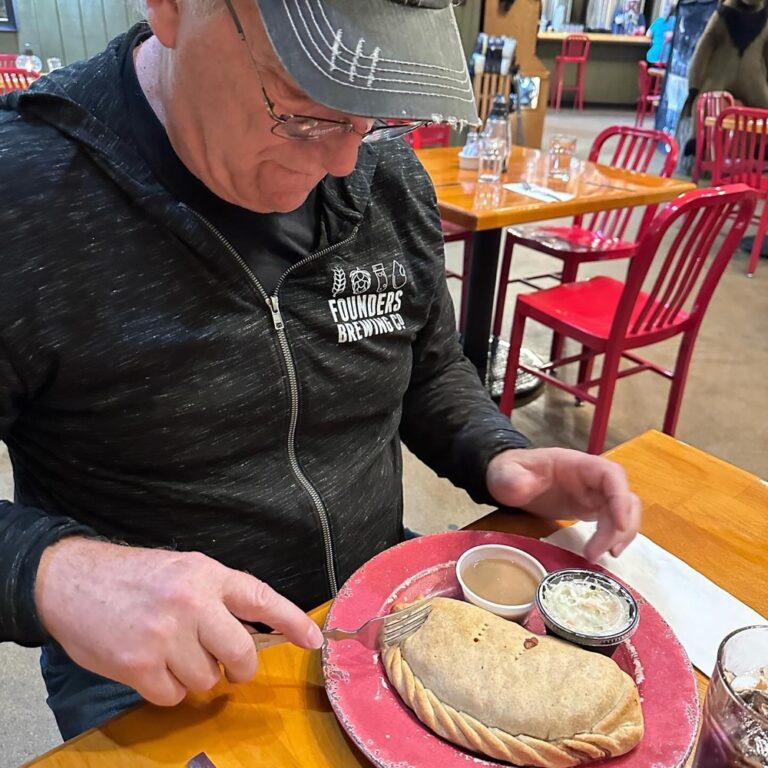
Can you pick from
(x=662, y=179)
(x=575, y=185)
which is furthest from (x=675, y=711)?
(x=662, y=179)

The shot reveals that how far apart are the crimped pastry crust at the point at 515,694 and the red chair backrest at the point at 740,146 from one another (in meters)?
4.76

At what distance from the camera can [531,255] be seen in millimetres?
5172

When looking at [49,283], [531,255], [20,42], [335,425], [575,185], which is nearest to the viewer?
[49,283]

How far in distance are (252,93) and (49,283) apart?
1.03ft

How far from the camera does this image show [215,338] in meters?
0.89

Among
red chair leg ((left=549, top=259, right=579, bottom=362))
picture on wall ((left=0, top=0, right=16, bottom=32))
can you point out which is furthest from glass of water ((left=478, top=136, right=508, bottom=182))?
picture on wall ((left=0, top=0, right=16, bottom=32))

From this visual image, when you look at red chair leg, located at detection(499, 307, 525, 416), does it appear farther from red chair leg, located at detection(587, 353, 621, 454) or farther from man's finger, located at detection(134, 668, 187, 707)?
man's finger, located at detection(134, 668, 187, 707)

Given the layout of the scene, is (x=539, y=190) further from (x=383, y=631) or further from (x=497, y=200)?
(x=383, y=631)

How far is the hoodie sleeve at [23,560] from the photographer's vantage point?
27.2 inches

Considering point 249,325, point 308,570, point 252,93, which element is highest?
point 252,93

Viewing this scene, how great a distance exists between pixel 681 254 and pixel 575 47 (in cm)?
1046

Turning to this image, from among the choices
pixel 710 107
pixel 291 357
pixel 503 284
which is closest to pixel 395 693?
pixel 291 357

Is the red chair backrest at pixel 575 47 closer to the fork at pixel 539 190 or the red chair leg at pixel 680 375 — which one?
the fork at pixel 539 190

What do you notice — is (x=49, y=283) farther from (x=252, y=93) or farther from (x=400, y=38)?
(x=400, y=38)
